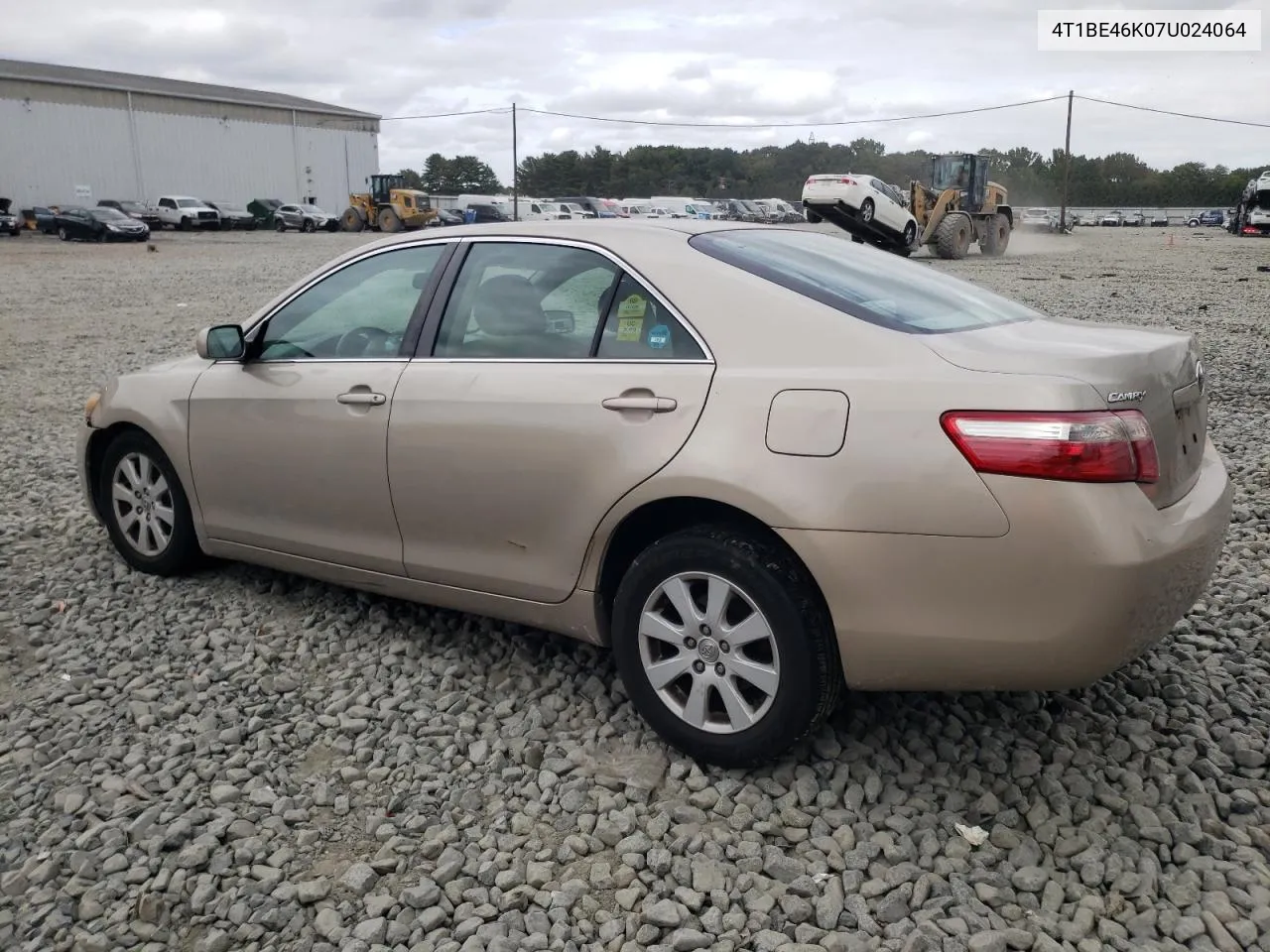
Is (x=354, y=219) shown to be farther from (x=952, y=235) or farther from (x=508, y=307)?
(x=508, y=307)

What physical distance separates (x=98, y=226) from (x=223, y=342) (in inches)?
1529

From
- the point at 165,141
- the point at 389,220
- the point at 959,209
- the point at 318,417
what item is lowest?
the point at 318,417

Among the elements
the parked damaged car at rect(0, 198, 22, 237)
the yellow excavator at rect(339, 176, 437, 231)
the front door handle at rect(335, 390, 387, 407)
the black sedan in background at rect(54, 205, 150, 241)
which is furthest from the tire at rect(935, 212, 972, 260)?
the parked damaged car at rect(0, 198, 22, 237)

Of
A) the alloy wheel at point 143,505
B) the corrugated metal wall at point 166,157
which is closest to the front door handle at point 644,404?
the alloy wheel at point 143,505

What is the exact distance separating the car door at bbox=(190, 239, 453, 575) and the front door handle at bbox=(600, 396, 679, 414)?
0.94m

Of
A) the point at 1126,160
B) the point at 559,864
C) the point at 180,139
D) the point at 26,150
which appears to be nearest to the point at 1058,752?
the point at 559,864

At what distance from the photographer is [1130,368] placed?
9.28ft

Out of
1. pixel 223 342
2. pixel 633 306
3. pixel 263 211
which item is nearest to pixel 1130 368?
pixel 633 306

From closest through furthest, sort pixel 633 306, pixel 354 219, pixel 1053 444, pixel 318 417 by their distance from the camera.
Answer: pixel 1053 444, pixel 633 306, pixel 318 417, pixel 354 219

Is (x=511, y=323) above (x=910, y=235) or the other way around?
above

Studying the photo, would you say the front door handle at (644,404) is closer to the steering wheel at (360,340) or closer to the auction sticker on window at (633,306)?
the auction sticker on window at (633,306)

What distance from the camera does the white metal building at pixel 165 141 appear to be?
51.0m

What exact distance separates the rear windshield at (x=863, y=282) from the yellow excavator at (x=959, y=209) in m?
24.8

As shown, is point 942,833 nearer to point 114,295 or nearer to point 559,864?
point 559,864
